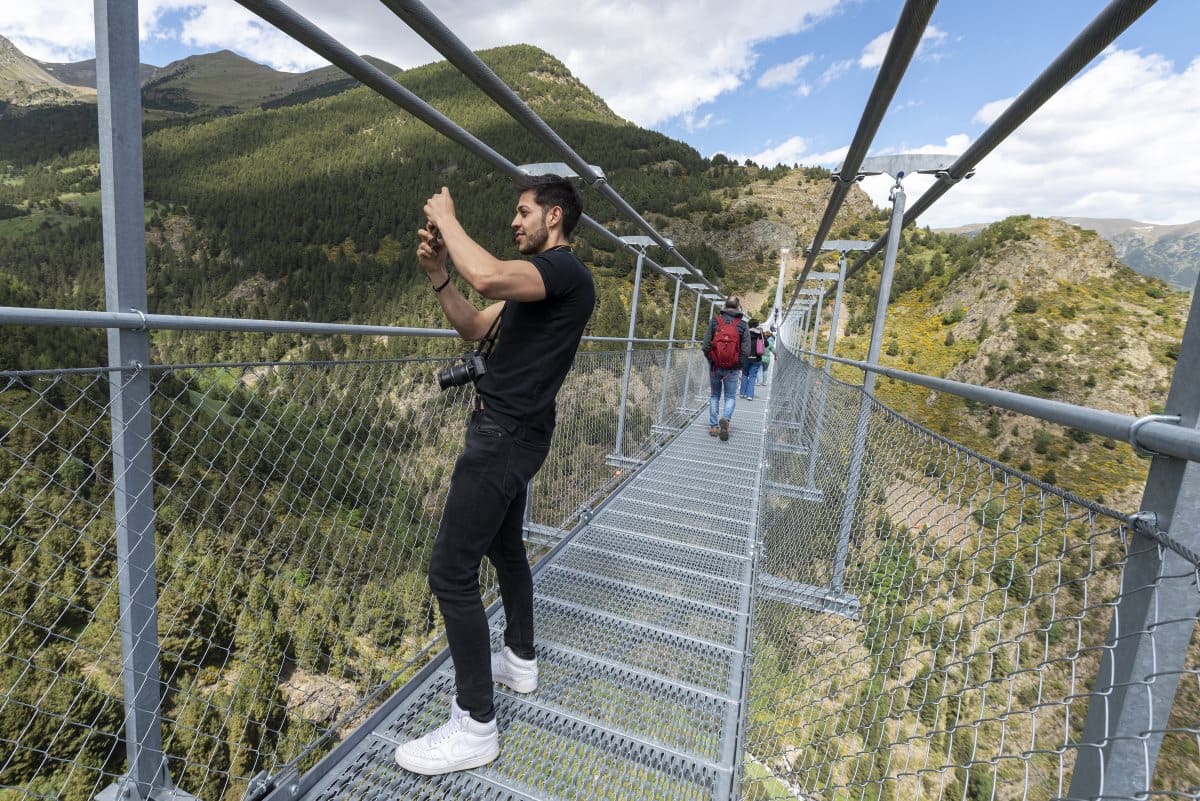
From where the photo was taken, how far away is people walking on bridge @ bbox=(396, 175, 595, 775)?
1503 mm

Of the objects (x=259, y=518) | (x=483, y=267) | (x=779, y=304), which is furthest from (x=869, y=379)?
(x=779, y=304)

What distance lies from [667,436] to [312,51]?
5.63 m

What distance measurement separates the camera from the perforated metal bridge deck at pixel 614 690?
5.22 feet

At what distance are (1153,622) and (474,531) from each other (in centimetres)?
130

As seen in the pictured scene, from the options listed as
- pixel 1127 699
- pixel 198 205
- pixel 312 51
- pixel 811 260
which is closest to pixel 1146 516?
pixel 1127 699

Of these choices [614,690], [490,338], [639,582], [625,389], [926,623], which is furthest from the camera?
[625,389]

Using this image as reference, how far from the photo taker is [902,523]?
176cm

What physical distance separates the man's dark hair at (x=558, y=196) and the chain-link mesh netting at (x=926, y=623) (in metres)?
1.10

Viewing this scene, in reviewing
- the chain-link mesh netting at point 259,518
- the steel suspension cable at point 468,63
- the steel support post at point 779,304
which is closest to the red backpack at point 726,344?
the chain-link mesh netting at point 259,518

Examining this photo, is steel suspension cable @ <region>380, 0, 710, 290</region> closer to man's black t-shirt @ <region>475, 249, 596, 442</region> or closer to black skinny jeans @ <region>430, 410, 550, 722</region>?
man's black t-shirt @ <region>475, 249, 596, 442</region>

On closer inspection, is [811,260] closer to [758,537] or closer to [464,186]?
[758,537]

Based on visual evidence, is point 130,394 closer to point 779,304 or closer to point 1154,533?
point 1154,533

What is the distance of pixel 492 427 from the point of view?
152cm

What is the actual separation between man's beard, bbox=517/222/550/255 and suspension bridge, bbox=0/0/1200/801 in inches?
17.4
